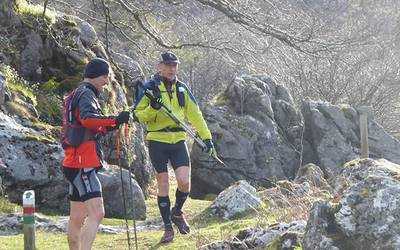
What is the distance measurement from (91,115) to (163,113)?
195 cm

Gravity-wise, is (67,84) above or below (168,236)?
above

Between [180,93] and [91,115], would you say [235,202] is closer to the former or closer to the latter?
[180,93]

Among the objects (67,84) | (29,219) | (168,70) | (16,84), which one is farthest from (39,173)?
(29,219)

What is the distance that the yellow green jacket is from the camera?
7.93 meters

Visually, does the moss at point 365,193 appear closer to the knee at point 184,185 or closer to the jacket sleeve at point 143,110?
the jacket sleeve at point 143,110

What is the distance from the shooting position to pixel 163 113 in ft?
26.2

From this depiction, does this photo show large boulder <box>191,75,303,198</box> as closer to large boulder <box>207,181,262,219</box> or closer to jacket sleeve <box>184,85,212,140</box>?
large boulder <box>207,181,262,219</box>

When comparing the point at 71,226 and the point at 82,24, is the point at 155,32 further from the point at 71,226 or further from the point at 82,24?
the point at 71,226

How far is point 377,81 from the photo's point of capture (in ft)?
96.5

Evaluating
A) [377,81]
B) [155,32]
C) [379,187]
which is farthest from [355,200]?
[377,81]

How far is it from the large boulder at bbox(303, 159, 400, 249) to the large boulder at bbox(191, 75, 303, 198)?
513 inches

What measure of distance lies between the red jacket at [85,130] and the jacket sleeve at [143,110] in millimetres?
1547

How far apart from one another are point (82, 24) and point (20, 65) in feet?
7.45

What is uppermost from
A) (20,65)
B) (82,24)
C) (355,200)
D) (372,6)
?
(372,6)
